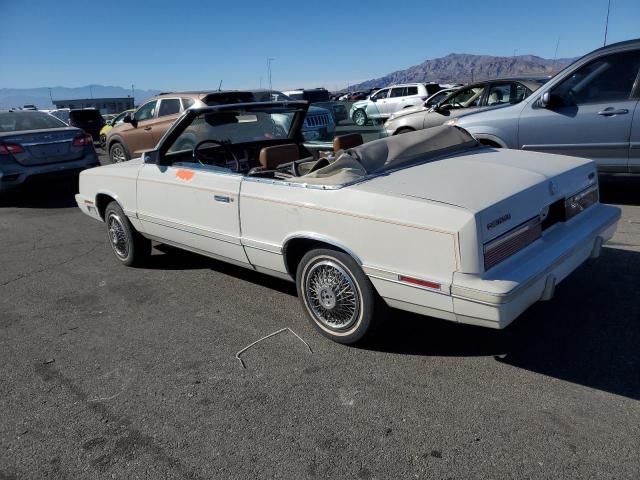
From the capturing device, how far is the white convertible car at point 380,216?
254 centimetres

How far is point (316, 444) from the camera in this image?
7.82ft

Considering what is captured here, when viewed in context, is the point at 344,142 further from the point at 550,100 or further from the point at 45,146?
the point at 45,146

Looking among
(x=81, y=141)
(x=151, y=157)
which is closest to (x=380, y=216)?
(x=151, y=157)

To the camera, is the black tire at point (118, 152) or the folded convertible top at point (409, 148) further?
the black tire at point (118, 152)

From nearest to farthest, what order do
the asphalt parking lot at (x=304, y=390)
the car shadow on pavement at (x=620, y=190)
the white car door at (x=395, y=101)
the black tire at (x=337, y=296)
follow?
the asphalt parking lot at (x=304, y=390) → the black tire at (x=337, y=296) → the car shadow on pavement at (x=620, y=190) → the white car door at (x=395, y=101)

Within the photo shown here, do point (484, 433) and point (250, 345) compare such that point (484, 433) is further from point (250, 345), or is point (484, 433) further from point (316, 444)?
point (250, 345)

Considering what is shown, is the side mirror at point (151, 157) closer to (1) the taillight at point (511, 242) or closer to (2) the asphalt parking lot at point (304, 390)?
(2) the asphalt parking lot at point (304, 390)

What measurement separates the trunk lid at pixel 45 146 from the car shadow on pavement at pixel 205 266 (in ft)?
13.4

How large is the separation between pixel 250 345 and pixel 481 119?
15.4 ft

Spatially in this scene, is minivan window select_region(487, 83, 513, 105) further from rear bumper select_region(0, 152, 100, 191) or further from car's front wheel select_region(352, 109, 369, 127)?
car's front wheel select_region(352, 109, 369, 127)

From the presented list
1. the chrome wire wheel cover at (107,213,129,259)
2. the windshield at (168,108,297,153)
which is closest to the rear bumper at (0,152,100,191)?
the chrome wire wheel cover at (107,213,129,259)

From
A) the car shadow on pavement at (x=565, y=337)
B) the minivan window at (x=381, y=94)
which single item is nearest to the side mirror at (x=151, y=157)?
the car shadow on pavement at (x=565, y=337)

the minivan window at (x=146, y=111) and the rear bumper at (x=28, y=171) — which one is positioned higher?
the minivan window at (x=146, y=111)

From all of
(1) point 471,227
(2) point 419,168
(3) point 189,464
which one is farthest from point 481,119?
(3) point 189,464
